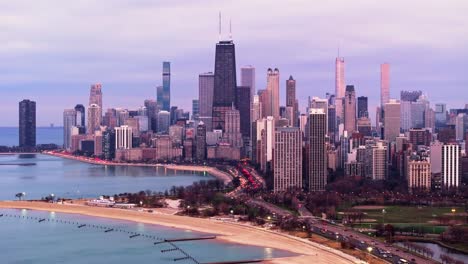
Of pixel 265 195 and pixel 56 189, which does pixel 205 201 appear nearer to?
pixel 265 195

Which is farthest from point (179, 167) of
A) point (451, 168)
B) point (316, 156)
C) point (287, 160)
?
point (451, 168)

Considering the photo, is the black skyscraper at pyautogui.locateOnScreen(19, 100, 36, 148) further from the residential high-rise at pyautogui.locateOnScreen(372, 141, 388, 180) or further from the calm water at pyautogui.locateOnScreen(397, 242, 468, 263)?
the calm water at pyautogui.locateOnScreen(397, 242, 468, 263)

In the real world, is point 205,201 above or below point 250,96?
below

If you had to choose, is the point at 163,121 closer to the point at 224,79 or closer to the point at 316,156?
the point at 224,79

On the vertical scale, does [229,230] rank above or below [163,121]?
below

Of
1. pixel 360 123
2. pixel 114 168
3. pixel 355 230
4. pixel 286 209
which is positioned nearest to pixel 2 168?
pixel 114 168
